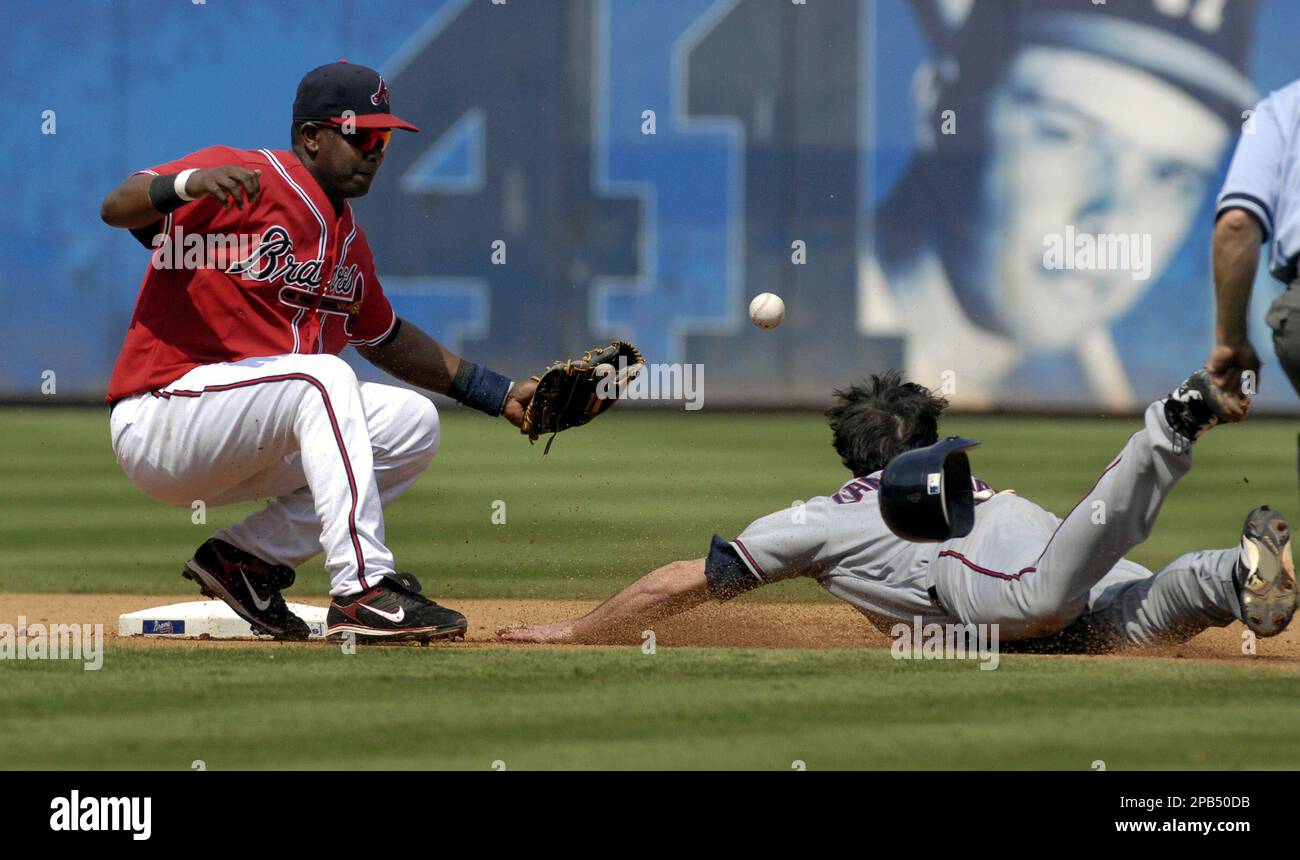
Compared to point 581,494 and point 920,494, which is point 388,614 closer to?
point 920,494

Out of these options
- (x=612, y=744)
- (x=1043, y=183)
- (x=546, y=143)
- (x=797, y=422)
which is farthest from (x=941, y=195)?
(x=612, y=744)

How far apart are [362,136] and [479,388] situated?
95cm

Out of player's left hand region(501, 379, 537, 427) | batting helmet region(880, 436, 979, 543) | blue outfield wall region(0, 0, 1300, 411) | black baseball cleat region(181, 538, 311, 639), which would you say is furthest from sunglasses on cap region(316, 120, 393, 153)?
blue outfield wall region(0, 0, 1300, 411)

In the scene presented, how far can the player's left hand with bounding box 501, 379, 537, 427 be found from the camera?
18.7 ft

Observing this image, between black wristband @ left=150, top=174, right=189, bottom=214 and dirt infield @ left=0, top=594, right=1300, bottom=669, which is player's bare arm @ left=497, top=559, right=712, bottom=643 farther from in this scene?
black wristband @ left=150, top=174, right=189, bottom=214

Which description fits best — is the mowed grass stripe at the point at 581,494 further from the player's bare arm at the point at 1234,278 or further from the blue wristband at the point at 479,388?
the player's bare arm at the point at 1234,278

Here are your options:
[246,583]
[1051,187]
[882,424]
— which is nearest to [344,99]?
[246,583]

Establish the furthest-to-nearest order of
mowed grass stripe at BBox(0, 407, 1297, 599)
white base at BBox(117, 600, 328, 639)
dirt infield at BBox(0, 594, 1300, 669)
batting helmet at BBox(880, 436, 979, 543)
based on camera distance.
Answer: mowed grass stripe at BBox(0, 407, 1297, 599) < white base at BBox(117, 600, 328, 639) < dirt infield at BBox(0, 594, 1300, 669) < batting helmet at BBox(880, 436, 979, 543)

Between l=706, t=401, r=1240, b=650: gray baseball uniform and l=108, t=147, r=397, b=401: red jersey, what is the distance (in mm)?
1451

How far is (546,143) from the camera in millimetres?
15094

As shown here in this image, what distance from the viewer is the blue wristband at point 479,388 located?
18.7 ft

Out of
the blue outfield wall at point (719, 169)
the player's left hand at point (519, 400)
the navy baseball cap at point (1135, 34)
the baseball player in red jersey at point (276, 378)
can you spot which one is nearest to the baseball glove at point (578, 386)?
the player's left hand at point (519, 400)

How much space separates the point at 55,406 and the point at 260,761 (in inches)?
500

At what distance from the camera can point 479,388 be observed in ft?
18.7
